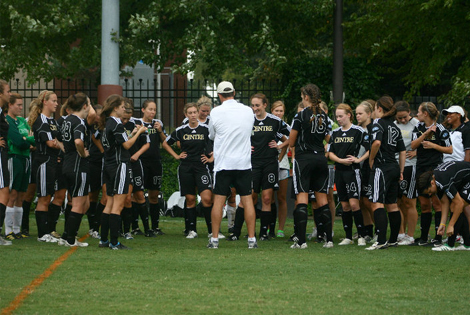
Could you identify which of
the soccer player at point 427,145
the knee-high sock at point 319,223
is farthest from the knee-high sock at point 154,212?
the soccer player at point 427,145

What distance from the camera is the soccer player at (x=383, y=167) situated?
1008 centimetres

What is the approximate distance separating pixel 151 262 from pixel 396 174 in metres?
3.51

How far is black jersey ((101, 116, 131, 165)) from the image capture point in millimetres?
9719

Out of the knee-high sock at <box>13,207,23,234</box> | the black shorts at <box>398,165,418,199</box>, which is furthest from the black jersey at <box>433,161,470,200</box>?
the knee-high sock at <box>13,207,23,234</box>

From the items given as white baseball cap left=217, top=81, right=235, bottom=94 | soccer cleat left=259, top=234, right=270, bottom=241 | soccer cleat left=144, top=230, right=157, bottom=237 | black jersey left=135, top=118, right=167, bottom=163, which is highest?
white baseball cap left=217, top=81, right=235, bottom=94

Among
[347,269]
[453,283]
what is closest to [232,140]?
[347,269]

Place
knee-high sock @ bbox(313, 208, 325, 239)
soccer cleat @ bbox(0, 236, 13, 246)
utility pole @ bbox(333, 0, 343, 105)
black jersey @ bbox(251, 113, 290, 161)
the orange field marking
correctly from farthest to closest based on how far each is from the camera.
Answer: utility pole @ bbox(333, 0, 343, 105), black jersey @ bbox(251, 113, 290, 161), soccer cleat @ bbox(0, 236, 13, 246), knee-high sock @ bbox(313, 208, 325, 239), the orange field marking

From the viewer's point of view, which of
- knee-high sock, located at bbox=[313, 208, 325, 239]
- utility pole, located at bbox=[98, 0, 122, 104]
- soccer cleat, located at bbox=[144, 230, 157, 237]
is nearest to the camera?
knee-high sock, located at bbox=[313, 208, 325, 239]

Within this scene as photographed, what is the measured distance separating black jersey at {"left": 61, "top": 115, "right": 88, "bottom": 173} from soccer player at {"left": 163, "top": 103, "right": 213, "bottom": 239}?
6.79 ft

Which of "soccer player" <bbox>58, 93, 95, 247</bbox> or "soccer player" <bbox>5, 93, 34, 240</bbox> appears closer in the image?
"soccer player" <bbox>58, 93, 95, 247</bbox>

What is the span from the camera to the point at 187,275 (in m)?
7.85

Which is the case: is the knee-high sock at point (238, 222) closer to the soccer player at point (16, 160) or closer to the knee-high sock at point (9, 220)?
the soccer player at point (16, 160)

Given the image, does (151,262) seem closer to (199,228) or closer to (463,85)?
(199,228)

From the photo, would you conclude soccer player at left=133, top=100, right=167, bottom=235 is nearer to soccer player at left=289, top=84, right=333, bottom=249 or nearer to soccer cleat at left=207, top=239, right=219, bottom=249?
soccer cleat at left=207, top=239, right=219, bottom=249
